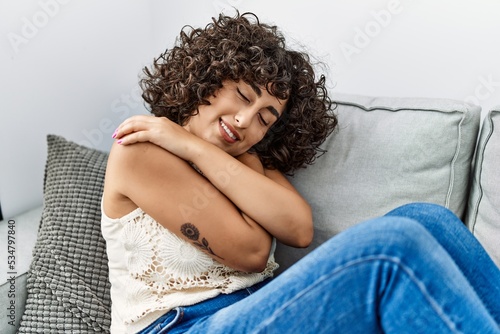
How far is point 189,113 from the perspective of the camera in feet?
4.03

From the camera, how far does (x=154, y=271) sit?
1.11 m

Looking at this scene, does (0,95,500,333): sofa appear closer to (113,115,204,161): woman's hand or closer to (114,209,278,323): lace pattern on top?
(114,209,278,323): lace pattern on top

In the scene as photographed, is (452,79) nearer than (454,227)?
No

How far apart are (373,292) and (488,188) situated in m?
0.50

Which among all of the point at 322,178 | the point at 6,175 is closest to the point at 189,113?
the point at 322,178

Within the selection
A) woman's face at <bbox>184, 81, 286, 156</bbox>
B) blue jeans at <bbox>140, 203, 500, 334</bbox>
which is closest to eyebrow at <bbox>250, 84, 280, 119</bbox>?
woman's face at <bbox>184, 81, 286, 156</bbox>

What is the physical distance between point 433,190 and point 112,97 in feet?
3.48

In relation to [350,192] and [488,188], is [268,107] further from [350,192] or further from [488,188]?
[488,188]

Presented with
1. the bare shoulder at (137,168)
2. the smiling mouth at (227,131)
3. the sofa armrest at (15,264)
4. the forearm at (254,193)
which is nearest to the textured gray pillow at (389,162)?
the forearm at (254,193)

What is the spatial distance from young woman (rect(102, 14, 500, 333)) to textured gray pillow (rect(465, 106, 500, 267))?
0.20 meters

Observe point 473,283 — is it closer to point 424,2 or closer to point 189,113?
point 189,113

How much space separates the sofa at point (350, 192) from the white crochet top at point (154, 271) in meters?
0.16

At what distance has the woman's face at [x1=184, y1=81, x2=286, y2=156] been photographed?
1159mm

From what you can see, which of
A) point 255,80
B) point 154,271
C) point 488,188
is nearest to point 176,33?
point 255,80
